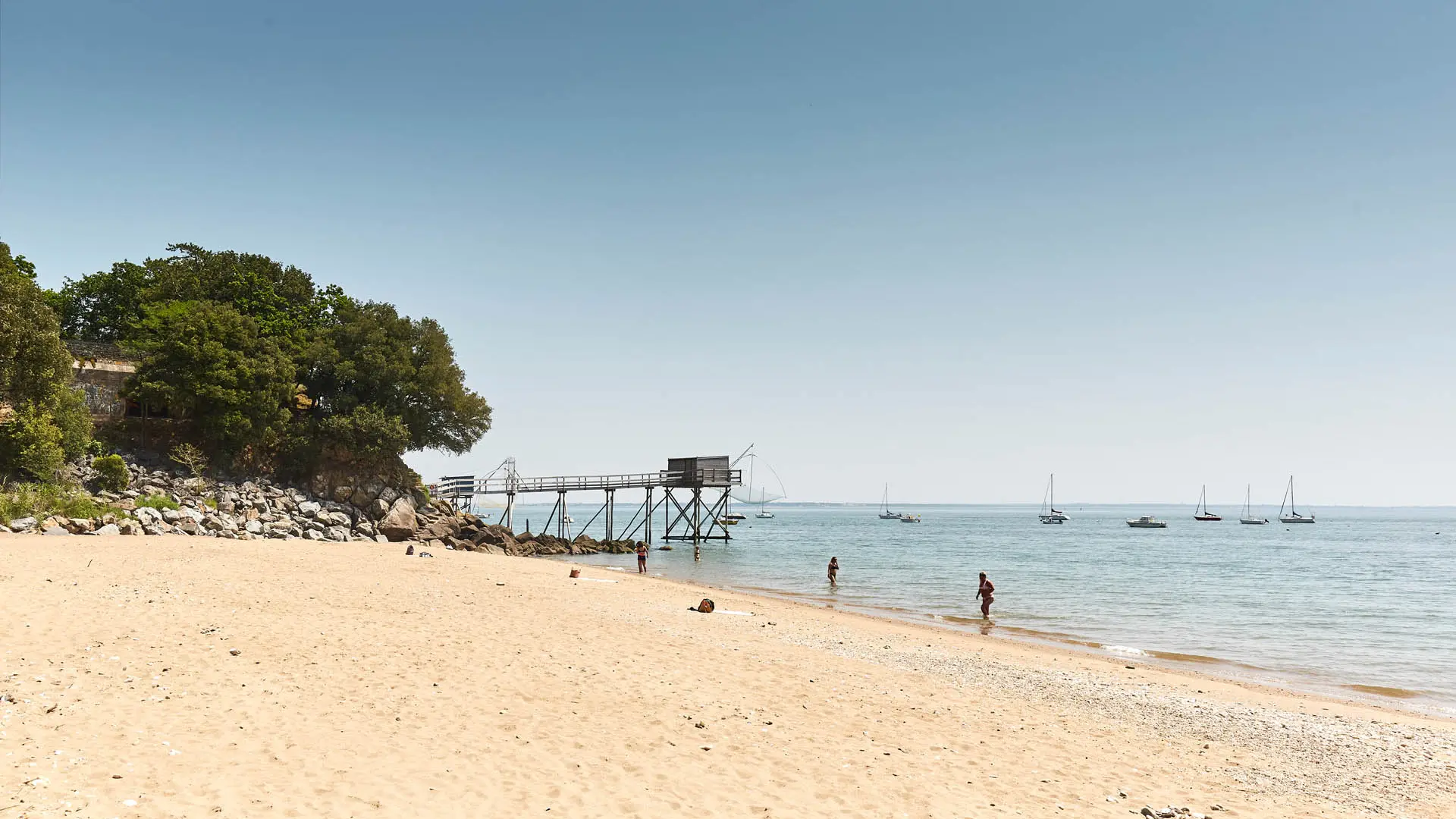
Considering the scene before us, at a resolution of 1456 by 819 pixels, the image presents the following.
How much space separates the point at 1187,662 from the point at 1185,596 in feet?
56.0

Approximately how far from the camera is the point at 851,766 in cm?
→ 871

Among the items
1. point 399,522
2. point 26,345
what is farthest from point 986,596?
point 26,345

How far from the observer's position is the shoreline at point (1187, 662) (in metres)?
15.9

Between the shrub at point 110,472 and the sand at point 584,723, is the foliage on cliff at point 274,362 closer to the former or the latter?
the shrub at point 110,472

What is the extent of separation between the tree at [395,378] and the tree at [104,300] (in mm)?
14662

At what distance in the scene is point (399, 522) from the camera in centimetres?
4128

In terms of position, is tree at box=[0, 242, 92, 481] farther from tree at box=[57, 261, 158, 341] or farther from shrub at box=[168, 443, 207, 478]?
tree at box=[57, 261, 158, 341]

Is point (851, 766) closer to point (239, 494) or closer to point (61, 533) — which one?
point (61, 533)

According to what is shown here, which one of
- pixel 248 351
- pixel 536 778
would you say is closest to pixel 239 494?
pixel 248 351

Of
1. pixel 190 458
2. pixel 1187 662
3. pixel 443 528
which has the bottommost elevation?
pixel 1187 662

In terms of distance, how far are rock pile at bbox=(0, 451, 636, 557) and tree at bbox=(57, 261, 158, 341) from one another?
19.6 m

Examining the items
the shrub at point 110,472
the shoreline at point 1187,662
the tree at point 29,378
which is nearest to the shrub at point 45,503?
the tree at point 29,378

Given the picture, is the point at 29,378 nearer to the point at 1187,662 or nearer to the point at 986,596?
the point at 986,596

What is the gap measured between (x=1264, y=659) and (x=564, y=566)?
26353 millimetres
